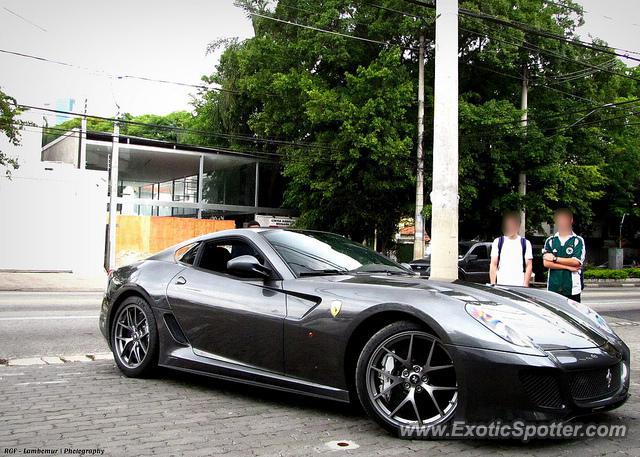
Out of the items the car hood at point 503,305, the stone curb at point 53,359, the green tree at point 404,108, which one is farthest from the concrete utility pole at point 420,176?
the car hood at point 503,305

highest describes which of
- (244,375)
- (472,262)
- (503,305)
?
(503,305)

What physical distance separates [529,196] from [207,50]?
674 inches

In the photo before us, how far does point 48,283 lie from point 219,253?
1636cm

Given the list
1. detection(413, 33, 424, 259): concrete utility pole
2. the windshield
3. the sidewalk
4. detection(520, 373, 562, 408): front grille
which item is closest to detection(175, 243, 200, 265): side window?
the windshield

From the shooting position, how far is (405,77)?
2483 centimetres

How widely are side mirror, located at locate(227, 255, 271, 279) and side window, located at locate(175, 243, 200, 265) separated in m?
0.87

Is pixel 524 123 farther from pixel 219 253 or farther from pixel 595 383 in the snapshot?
pixel 595 383

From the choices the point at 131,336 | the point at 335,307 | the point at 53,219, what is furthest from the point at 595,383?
the point at 53,219

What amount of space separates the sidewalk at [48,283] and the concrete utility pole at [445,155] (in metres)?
12.0

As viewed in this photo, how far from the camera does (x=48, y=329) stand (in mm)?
8516

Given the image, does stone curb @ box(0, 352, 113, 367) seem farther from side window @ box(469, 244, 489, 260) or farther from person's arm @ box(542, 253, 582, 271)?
side window @ box(469, 244, 489, 260)

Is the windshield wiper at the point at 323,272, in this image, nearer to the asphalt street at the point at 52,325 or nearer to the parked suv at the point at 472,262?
the asphalt street at the point at 52,325

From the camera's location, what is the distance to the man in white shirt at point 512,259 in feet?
22.6

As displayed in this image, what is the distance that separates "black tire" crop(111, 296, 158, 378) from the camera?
204 inches
